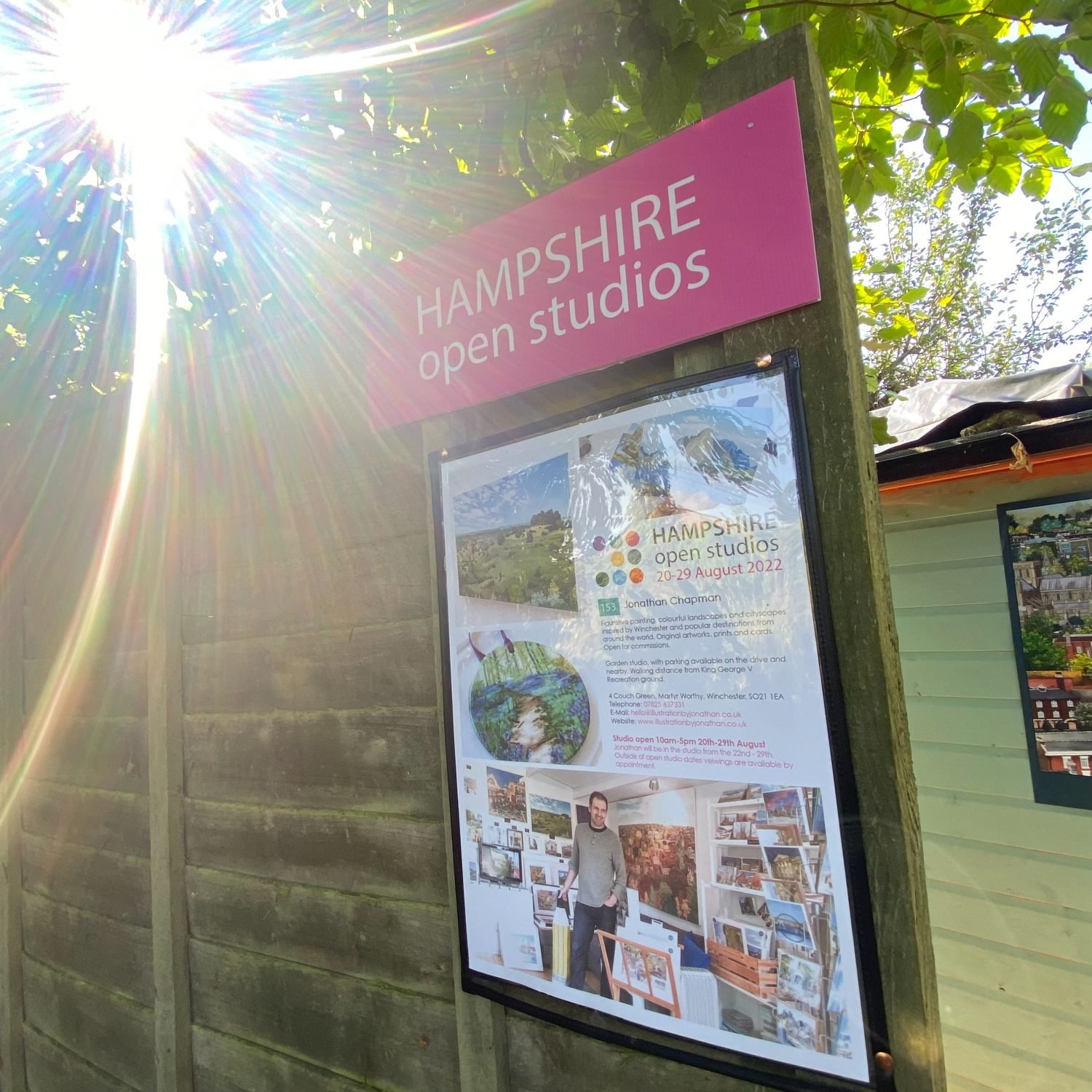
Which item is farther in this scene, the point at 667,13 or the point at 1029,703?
the point at 1029,703

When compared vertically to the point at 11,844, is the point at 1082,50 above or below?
above

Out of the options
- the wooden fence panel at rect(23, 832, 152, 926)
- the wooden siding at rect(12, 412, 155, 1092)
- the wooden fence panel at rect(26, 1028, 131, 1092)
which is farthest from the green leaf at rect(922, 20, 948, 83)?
the wooden fence panel at rect(26, 1028, 131, 1092)

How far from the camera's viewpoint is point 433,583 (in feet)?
5.37

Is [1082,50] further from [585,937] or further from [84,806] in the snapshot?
[84,806]

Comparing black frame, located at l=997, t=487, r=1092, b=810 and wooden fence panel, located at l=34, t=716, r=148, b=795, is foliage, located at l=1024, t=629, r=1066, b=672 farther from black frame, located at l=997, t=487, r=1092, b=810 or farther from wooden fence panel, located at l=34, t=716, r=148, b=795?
wooden fence panel, located at l=34, t=716, r=148, b=795

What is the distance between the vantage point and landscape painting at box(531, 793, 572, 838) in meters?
1.36

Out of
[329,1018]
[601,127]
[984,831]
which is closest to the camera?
[329,1018]

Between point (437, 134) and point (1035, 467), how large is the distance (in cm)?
219

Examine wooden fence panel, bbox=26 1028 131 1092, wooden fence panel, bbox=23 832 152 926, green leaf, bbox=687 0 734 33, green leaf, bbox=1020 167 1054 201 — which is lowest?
wooden fence panel, bbox=26 1028 131 1092

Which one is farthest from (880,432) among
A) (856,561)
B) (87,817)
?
(87,817)

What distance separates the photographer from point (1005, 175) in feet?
7.88

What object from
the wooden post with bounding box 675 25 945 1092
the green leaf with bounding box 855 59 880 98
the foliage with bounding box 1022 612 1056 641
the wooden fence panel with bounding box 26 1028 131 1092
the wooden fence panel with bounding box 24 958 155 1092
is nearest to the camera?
the wooden post with bounding box 675 25 945 1092

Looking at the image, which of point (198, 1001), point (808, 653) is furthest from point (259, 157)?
point (198, 1001)

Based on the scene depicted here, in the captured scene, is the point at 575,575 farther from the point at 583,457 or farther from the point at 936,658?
the point at 936,658
